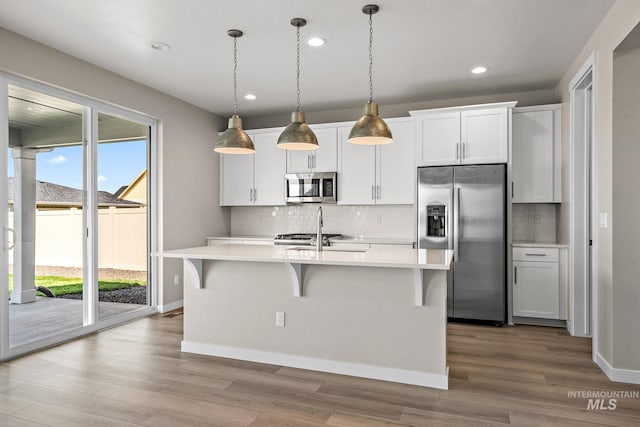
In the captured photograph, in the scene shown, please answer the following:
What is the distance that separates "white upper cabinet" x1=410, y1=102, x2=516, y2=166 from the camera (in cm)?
448

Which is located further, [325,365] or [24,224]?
[24,224]

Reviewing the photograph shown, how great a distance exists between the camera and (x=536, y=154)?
4551 mm

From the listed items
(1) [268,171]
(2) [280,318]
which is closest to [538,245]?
(2) [280,318]

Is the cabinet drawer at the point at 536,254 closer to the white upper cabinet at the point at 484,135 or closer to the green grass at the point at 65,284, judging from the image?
the white upper cabinet at the point at 484,135

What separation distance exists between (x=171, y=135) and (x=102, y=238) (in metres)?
1.53

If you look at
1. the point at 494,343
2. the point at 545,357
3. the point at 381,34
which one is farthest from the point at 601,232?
the point at 381,34

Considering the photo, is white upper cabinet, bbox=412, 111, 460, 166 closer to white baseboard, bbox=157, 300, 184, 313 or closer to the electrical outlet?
the electrical outlet

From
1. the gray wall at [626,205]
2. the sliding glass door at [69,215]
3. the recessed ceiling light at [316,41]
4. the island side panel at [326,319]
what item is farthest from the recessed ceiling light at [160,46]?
the gray wall at [626,205]

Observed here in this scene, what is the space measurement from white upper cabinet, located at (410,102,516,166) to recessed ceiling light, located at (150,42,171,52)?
2.72m

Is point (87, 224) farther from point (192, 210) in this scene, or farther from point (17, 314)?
point (192, 210)

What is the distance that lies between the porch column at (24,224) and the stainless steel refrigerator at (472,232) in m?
3.86

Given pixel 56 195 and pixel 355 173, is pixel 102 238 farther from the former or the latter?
pixel 355 173

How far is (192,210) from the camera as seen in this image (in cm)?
543

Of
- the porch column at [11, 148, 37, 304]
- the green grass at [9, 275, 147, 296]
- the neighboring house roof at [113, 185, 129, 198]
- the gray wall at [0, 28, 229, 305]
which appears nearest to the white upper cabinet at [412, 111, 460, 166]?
the gray wall at [0, 28, 229, 305]
